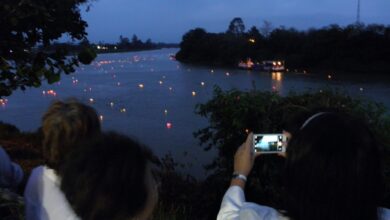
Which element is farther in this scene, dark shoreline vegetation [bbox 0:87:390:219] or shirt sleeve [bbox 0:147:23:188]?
dark shoreline vegetation [bbox 0:87:390:219]

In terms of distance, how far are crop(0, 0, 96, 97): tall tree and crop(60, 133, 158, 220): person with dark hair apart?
9.60ft

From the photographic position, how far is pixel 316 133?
4.99 feet

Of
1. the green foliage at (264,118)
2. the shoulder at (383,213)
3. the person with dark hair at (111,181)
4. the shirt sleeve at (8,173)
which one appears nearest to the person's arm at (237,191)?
the person with dark hair at (111,181)

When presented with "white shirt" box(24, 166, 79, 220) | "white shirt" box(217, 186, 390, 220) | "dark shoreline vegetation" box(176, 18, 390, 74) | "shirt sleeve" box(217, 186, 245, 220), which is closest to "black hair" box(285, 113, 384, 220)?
"white shirt" box(217, 186, 390, 220)

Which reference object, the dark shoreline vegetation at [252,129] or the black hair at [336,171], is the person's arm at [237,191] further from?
the dark shoreline vegetation at [252,129]

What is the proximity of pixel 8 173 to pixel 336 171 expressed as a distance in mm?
1797

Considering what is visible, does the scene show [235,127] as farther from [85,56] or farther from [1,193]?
[1,193]

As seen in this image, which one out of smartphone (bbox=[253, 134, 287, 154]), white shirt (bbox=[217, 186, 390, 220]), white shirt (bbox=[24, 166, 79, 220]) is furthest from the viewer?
smartphone (bbox=[253, 134, 287, 154])

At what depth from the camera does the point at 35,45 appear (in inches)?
201

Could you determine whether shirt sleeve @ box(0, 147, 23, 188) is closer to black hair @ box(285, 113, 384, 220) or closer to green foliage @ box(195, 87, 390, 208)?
black hair @ box(285, 113, 384, 220)

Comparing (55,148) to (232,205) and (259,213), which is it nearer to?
(232,205)

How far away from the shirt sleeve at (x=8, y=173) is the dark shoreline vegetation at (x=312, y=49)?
39.7 metres

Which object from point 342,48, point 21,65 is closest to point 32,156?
point 21,65

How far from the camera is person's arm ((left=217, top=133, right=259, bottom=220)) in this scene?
1912 millimetres
